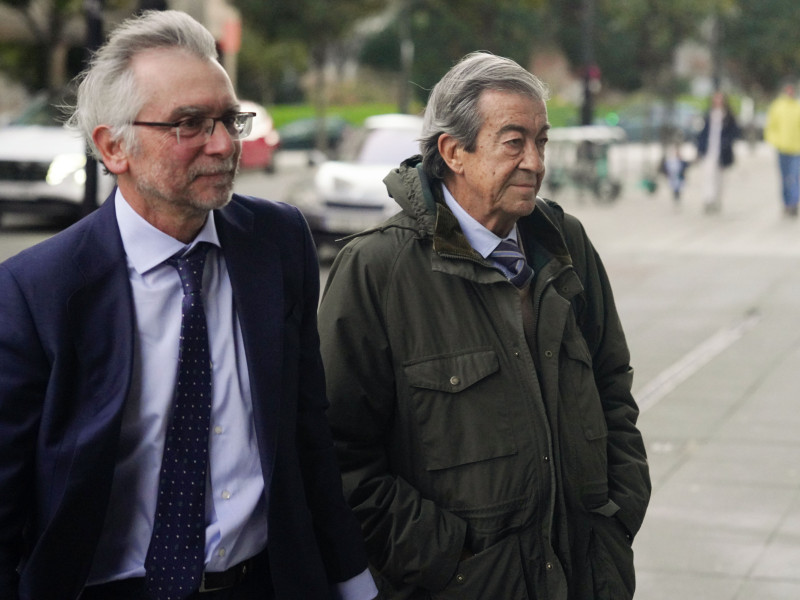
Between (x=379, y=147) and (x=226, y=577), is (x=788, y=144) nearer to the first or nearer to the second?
(x=379, y=147)

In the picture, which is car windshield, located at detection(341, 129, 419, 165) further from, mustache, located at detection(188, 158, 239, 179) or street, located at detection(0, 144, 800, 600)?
mustache, located at detection(188, 158, 239, 179)

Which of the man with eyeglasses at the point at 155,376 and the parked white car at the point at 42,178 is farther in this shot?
the parked white car at the point at 42,178

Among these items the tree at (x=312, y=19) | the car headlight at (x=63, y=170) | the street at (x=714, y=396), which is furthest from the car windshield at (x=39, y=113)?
the tree at (x=312, y=19)

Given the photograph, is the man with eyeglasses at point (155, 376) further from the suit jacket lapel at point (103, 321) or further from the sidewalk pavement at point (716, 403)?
the sidewalk pavement at point (716, 403)

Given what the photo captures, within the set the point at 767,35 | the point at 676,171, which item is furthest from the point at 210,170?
the point at 767,35

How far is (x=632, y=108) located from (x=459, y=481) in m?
54.3

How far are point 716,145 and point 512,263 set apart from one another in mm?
19566

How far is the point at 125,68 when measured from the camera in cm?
240

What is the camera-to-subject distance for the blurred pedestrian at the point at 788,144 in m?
20.0

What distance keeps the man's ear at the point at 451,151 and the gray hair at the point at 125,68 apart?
69 cm

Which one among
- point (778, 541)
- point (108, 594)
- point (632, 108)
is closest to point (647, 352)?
point (778, 541)

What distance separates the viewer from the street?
527cm

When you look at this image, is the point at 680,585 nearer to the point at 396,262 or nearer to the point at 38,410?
the point at 396,262

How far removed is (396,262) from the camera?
2959 millimetres
